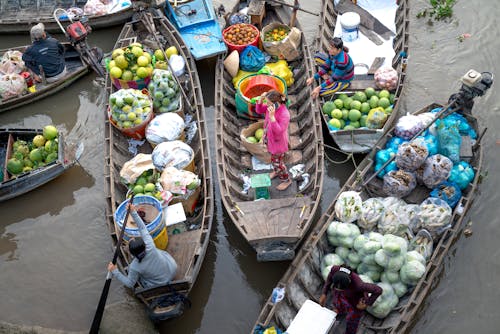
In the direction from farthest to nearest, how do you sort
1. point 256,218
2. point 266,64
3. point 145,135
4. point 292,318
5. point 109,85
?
point 266,64 → point 109,85 → point 145,135 → point 256,218 → point 292,318

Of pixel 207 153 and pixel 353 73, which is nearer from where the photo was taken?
pixel 207 153

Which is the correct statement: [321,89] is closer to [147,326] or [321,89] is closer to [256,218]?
[256,218]

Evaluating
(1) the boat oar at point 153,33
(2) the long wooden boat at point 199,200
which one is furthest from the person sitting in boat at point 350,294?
(1) the boat oar at point 153,33

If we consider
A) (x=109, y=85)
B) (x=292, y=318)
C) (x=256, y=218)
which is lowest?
(x=292, y=318)

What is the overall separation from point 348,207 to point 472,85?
309 cm

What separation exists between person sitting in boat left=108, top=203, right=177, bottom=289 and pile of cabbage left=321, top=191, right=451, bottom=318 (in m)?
2.31

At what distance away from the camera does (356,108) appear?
859 centimetres

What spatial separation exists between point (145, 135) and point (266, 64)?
3215 mm

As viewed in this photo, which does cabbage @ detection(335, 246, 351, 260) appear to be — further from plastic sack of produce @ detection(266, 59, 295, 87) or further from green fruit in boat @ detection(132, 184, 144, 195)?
plastic sack of produce @ detection(266, 59, 295, 87)

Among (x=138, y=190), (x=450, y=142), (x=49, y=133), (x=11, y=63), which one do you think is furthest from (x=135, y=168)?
(x=450, y=142)

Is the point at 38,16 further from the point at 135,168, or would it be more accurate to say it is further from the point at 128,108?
the point at 135,168

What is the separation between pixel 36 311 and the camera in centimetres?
746

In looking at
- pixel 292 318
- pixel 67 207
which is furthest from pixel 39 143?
pixel 292 318

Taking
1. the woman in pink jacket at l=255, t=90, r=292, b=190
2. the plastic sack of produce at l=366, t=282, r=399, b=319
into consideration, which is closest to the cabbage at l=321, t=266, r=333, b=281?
the plastic sack of produce at l=366, t=282, r=399, b=319
